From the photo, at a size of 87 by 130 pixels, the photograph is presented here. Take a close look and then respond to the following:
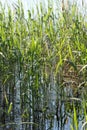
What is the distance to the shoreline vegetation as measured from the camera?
3.29 m

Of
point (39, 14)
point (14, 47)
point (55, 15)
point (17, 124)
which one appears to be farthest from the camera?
point (55, 15)

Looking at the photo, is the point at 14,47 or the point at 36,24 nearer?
the point at 14,47

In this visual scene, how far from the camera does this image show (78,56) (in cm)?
406

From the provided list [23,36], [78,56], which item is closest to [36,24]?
[23,36]

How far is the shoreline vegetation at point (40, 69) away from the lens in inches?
130

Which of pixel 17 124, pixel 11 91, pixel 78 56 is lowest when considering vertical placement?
pixel 17 124

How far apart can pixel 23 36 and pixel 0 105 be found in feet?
2.29

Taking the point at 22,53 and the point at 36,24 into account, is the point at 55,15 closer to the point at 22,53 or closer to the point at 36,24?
the point at 36,24

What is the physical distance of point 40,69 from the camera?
3.45 metres

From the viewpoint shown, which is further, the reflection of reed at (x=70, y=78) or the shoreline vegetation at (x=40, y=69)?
the reflection of reed at (x=70, y=78)

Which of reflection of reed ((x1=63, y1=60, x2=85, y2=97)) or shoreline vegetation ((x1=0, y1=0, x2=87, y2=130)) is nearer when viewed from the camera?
shoreline vegetation ((x1=0, y1=0, x2=87, y2=130))

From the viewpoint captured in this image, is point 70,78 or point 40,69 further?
point 70,78

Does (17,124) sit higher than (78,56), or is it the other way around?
(78,56)

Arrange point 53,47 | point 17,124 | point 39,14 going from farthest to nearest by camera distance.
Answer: point 39,14 < point 53,47 < point 17,124
